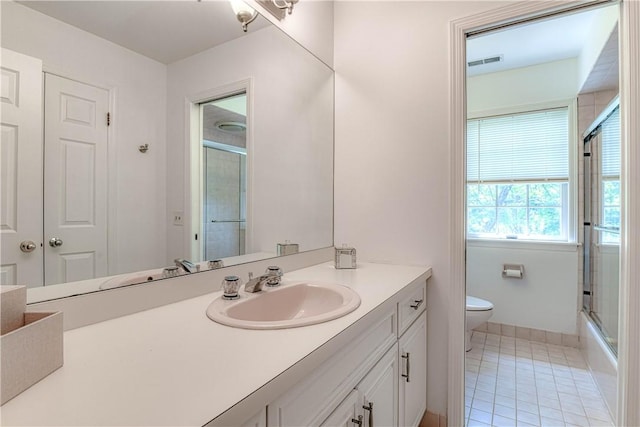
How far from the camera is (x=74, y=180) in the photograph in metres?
0.79

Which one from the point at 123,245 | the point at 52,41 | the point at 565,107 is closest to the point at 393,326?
the point at 123,245

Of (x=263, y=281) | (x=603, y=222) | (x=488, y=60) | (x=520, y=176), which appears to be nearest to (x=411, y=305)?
(x=263, y=281)

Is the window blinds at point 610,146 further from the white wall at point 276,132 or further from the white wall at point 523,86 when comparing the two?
the white wall at point 276,132

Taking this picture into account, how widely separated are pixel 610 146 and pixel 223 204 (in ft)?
7.52

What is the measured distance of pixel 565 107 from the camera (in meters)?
2.59

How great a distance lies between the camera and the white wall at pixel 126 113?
0.74m

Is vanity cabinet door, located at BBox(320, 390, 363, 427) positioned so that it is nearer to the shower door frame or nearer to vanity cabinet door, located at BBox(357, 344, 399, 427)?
vanity cabinet door, located at BBox(357, 344, 399, 427)

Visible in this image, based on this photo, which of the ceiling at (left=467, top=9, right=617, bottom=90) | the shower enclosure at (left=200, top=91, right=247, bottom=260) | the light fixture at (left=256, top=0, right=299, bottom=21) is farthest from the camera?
the ceiling at (left=467, top=9, right=617, bottom=90)

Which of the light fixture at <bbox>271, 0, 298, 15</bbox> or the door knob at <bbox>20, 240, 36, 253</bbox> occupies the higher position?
the light fixture at <bbox>271, 0, 298, 15</bbox>

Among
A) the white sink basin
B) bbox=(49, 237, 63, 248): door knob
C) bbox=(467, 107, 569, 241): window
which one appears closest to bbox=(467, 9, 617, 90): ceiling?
bbox=(467, 107, 569, 241): window

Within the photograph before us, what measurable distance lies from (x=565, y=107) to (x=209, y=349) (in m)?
3.19

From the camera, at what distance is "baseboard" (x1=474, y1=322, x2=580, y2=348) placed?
253 centimetres

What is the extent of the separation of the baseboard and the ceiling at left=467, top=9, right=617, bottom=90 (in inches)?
88.2

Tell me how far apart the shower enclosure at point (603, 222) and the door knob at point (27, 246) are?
238 centimetres
